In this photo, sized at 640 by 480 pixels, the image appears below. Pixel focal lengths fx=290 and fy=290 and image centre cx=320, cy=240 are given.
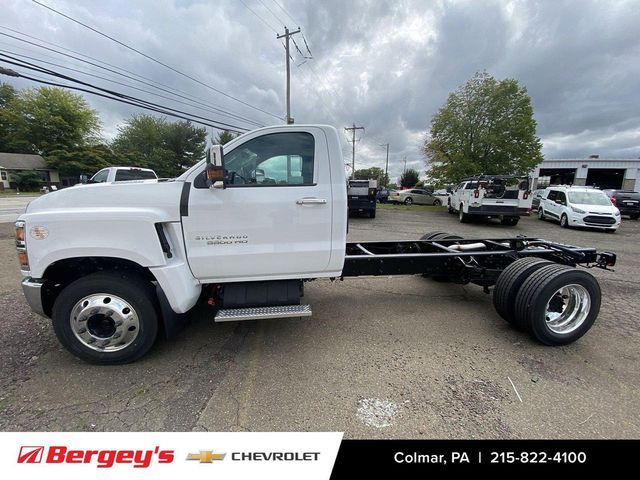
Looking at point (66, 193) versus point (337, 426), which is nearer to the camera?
point (337, 426)

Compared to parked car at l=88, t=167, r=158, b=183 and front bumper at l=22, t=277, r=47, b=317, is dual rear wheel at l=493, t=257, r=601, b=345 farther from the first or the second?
parked car at l=88, t=167, r=158, b=183

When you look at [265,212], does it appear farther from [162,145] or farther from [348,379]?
[162,145]

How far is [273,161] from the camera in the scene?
2924mm

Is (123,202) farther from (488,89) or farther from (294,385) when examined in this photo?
(488,89)

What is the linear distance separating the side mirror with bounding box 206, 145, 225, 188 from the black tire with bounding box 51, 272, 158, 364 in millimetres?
1187

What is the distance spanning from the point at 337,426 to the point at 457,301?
118 inches

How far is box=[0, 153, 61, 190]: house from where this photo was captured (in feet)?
149

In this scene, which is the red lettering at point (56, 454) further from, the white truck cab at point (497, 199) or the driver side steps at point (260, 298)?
the white truck cab at point (497, 199)

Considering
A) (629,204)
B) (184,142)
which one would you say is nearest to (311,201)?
(629,204)

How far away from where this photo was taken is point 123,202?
2.63 metres

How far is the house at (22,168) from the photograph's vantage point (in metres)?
45.5

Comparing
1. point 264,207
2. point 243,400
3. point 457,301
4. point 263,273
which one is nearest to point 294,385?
point 243,400

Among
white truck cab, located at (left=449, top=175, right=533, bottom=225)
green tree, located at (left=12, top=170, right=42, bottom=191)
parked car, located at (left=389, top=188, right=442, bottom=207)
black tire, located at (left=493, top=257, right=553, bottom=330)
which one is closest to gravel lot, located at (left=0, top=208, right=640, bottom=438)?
black tire, located at (left=493, top=257, right=553, bottom=330)

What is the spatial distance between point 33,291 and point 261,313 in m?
2.04
